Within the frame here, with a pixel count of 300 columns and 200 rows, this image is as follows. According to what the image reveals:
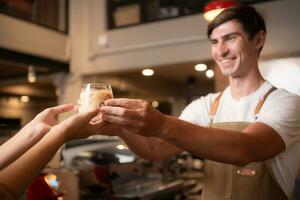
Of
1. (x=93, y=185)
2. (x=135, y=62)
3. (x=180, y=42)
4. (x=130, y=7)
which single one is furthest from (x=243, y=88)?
(x=130, y=7)

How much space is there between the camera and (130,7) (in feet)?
21.4

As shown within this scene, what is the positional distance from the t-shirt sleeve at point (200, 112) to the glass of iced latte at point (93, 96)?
→ 584 mm

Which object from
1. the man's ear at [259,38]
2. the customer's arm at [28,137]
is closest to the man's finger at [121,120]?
the customer's arm at [28,137]

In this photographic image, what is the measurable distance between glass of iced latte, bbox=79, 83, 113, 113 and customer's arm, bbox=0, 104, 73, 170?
0.19m

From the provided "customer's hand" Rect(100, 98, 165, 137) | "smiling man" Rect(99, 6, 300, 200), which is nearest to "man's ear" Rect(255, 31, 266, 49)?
"smiling man" Rect(99, 6, 300, 200)

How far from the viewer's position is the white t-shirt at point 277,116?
54.5 inches

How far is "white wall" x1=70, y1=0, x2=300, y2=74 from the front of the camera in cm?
479

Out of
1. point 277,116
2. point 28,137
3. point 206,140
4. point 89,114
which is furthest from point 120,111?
point 277,116

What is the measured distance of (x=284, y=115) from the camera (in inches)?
54.7

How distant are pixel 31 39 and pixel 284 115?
5353mm

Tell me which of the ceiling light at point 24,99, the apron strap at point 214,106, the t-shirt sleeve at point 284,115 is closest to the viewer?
the t-shirt sleeve at point 284,115

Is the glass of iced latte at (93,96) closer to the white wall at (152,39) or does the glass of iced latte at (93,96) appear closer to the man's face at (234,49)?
the man's face at (234,49)

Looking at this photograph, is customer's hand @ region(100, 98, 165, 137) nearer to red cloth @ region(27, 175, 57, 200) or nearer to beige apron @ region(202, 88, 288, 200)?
beige apron @ region(202, 88, 288, 200)

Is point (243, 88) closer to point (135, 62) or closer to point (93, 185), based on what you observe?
point (93, 185)
